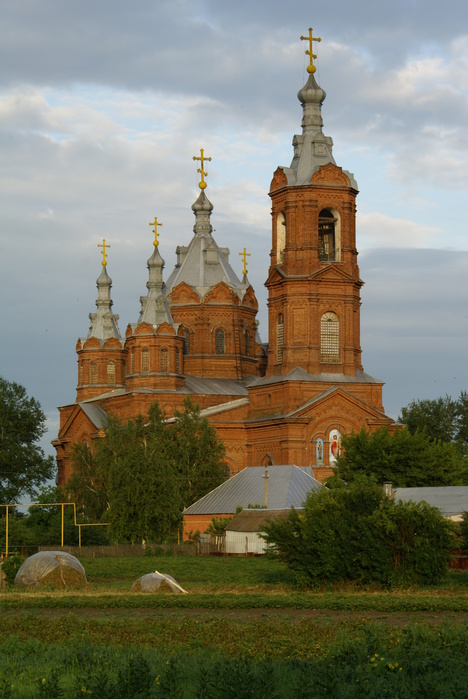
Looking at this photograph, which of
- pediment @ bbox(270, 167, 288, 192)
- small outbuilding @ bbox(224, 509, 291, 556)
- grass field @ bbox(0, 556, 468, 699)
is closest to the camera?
grass field @ bbox(0, 556, 468, 699)

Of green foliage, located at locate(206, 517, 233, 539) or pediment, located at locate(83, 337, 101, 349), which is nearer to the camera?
green foliage, located at locate(206, 517, 233, 539)

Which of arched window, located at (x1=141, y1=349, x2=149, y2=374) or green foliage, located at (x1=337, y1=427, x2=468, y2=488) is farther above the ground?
arched window, located at (x1=141, y1=349, x2=149, y2=374)

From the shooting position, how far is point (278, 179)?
68.2 m

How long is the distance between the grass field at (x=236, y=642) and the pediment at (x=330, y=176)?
38.2 meters

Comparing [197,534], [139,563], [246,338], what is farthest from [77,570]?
[246,338]

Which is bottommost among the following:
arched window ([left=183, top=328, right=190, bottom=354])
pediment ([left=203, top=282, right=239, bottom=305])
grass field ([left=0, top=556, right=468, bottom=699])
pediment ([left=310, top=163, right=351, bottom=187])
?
grass field ([left=0, top=556, right=468, bottom=699])

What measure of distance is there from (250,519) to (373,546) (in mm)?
21679

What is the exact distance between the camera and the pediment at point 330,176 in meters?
67.1

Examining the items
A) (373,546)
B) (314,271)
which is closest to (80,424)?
(314,271)

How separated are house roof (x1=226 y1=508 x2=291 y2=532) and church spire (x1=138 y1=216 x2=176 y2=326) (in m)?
22.5

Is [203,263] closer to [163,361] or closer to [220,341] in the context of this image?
[220,341]

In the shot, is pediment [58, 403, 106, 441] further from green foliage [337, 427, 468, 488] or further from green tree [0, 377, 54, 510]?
green foliage [337, 427, 468, 488]

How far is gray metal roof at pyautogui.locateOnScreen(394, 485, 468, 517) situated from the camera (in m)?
48.4

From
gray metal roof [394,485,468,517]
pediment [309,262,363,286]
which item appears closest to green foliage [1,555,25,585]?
gray metal roof [394,485,468,517]
